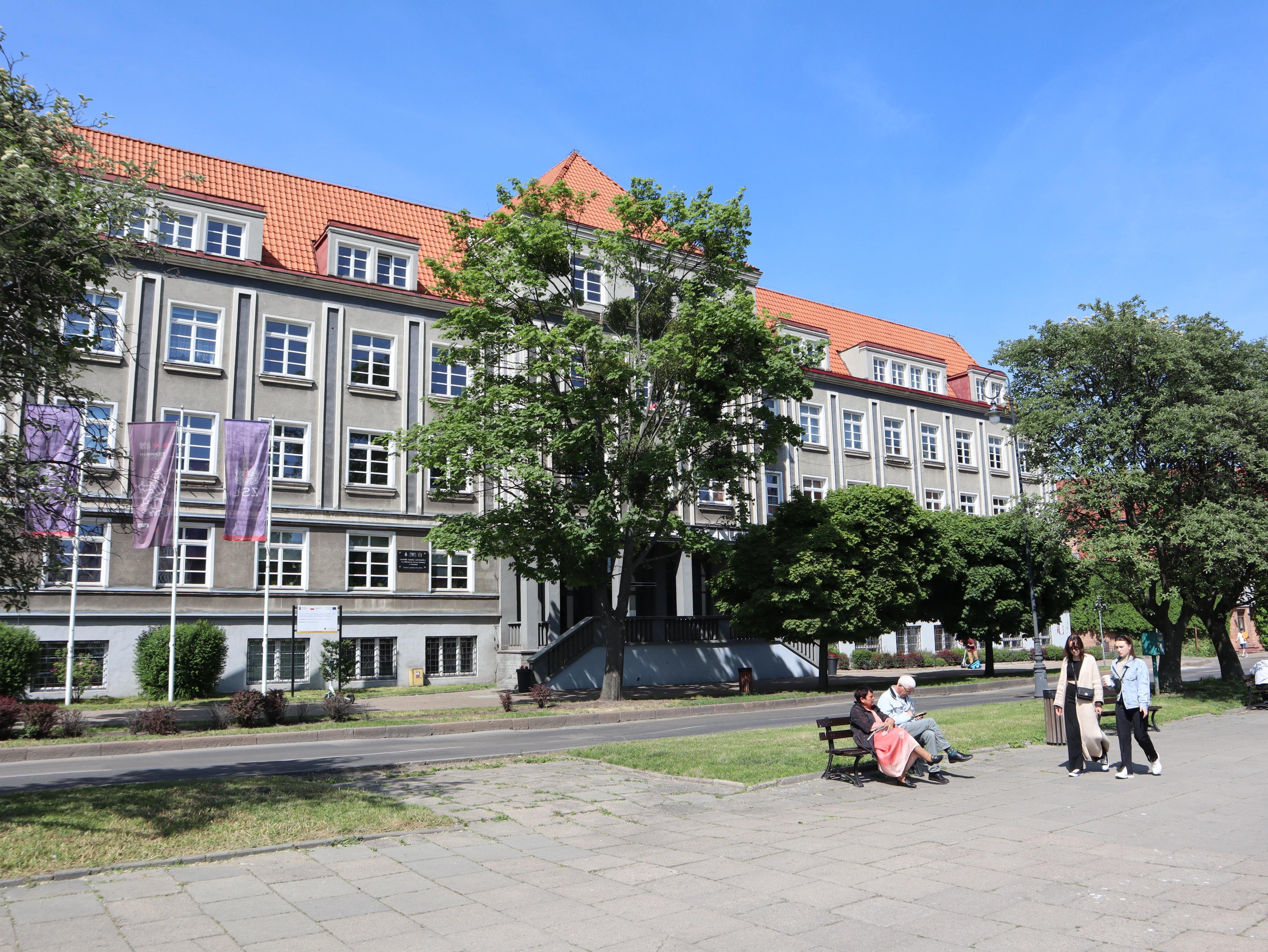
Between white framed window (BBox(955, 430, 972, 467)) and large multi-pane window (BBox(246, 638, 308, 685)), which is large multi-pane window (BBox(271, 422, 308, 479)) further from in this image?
white framed window (BBox(955, 430, 972, 467))

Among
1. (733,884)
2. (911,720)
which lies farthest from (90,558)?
(733,884)

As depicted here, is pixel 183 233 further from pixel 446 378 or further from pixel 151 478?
pixel 446 378

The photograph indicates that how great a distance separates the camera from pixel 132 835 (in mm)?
7824

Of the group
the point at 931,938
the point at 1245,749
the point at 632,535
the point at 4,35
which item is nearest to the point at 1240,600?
the point at 1245,749

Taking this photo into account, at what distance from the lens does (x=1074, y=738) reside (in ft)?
37.8

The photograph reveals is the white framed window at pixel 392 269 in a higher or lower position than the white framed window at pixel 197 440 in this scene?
higher

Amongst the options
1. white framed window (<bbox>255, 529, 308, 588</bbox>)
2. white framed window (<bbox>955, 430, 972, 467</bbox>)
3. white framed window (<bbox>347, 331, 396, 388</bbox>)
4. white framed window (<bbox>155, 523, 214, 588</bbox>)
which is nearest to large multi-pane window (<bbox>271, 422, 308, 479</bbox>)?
white framed window (<bbox>255, 529, 308, 588</bbox>)

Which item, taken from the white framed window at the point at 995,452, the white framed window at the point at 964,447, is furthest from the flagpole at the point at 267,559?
the white framed window at the point at 995,452

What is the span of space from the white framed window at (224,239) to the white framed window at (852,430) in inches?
1088

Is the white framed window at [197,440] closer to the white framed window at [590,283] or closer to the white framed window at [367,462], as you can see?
the white framed window at [367,462]

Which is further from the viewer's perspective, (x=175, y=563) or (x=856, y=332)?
(x=856, y=332)

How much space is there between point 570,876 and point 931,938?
2.72 metres

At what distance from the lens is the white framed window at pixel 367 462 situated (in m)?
31.2

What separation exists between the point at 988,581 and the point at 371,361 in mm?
23804
